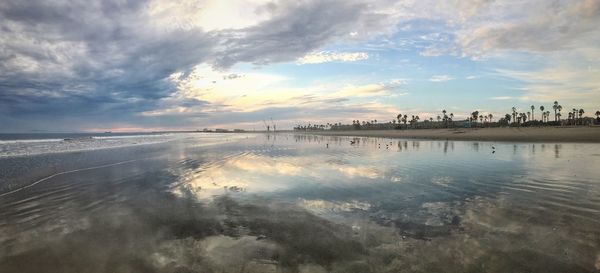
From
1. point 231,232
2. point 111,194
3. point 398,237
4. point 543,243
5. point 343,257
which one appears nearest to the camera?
point 343,257

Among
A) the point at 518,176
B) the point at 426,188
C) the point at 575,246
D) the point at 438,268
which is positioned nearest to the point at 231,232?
the point at 438,268

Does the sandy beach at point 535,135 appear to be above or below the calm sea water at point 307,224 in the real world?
above

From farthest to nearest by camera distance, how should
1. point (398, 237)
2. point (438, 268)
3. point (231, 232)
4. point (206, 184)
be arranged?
point (206, 184), point (231, 232), point (398, 237), point (438, 268)

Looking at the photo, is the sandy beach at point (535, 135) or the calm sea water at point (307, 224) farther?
the sandy beach at point (535, 135)

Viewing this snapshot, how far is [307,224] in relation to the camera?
863 cm

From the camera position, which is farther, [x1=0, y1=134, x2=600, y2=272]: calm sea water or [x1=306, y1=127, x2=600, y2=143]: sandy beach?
[x1=306, y1=127, x2=600, y2=143]: sandy beach

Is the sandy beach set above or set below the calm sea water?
above

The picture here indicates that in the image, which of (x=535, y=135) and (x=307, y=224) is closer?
(x=307, y=224)

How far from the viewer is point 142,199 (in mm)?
12078

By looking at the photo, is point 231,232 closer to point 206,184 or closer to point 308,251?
point 308,251

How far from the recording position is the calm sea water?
20.4 feet

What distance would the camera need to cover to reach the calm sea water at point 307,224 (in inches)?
245

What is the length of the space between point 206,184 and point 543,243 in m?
12.7

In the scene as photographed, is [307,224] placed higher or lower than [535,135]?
lower
